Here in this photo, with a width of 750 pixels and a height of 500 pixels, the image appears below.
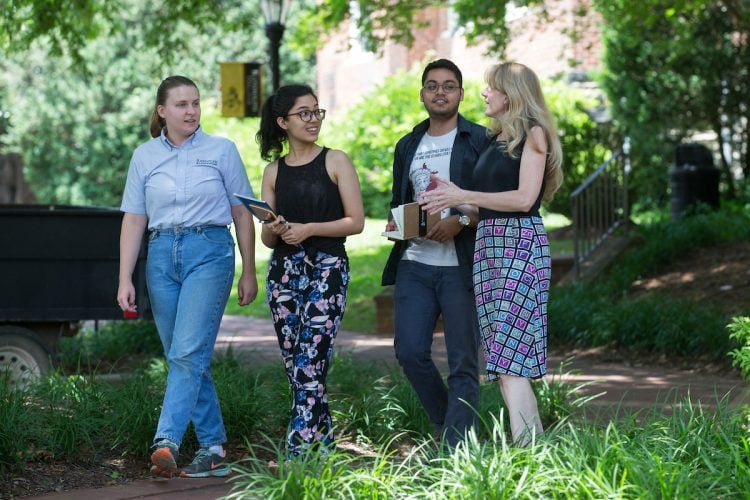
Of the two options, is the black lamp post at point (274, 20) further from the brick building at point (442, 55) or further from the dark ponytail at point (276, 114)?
the dark ponytail at point (276, 114)

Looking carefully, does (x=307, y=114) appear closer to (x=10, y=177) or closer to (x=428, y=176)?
(x=428, y=176)

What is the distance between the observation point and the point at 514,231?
5.65 metres

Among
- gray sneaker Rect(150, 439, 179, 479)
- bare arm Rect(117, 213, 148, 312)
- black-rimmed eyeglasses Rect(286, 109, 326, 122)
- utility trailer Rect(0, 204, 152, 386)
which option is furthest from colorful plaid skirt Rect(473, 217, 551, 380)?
utility trailer Rect(0, 204, 152, 386)

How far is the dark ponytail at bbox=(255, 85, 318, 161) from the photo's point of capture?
6035 millimetres

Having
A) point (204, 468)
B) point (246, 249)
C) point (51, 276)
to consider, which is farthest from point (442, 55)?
point (204, 468)

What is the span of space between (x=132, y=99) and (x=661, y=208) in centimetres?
1740

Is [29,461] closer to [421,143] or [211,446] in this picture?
[211,446]

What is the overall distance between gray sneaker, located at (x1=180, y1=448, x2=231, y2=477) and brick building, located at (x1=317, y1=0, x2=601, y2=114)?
1300 centimetres

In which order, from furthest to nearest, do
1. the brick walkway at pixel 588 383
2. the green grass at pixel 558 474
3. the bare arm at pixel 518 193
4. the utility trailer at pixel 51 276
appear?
the utility trailer at pixel 51 276 → the brick walkway at pixel 588 383 → the bare arm at pixel 518 193 → the green grass at pixel 558 474

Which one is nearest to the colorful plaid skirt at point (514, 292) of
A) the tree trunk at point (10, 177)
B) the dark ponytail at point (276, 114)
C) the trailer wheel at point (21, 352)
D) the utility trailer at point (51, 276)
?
the dark ponytail at point (276, 114)

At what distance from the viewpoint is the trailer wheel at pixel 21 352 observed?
8531 mm

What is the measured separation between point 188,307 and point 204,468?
77 centimetres

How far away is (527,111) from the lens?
18.4ft

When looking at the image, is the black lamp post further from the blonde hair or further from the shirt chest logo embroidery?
the blonde hair
